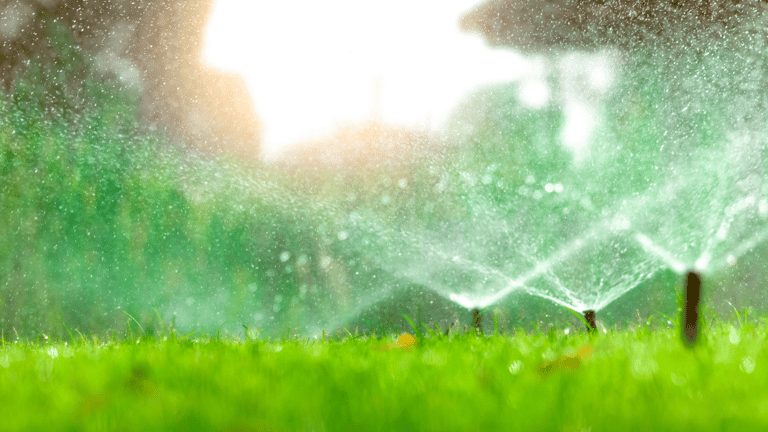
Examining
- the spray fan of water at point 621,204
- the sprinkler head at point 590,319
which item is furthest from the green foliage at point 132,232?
the sprinkler head at point 590,319

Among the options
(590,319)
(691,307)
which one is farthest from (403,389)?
(590,319)

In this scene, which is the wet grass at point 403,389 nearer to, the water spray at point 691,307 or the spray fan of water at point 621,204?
the water spray at point 691,307

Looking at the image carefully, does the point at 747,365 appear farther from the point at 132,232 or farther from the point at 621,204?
the point at 132,232

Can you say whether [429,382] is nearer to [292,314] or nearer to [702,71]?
[292,314]

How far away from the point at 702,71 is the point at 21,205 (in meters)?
8.83

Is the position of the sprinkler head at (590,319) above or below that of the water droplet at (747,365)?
below

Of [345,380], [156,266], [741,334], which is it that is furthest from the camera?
[156,266]

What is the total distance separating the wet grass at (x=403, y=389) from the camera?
0.99 metres

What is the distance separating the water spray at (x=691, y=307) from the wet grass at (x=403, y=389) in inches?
2.0

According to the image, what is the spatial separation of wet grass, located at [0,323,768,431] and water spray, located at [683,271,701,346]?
5 cm

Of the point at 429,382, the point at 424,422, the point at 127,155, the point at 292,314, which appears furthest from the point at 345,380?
the point at 127,155

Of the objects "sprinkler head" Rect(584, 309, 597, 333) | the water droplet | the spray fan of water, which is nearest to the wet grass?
the water droplet

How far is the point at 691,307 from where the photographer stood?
1.66 meters

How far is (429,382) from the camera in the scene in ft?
4.45
